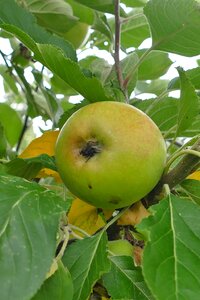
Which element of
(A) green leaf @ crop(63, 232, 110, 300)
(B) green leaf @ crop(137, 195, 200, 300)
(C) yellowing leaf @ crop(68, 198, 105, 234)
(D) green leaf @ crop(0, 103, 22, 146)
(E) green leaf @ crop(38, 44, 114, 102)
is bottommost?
(D) green leaf @ crop(0, 103, 22, 146)

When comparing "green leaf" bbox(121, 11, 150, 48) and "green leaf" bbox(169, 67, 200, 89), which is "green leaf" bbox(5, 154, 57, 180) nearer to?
"green leaf" bbox(169, 67, 200, 89)

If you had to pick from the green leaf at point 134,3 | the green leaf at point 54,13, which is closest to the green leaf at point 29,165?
the green leaf at point 54,13

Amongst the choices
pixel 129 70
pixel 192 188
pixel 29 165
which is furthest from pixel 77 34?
pixel 192 188

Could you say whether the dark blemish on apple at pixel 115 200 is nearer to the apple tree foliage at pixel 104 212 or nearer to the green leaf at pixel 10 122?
the apple tree foliage at pixel 104 212

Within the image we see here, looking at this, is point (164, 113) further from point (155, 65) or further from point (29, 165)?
point (155, 65)

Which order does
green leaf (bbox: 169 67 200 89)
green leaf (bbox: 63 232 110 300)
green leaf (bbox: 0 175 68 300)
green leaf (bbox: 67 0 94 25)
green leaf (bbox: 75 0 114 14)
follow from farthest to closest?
1. green leaf (bbox: 67 0 94 25)
2. green leaf (bbox: 75 0 114 14)
3. green leaf (bbox: 169 67 200 89)
4. green leaf (bbox: 63 232 110 300)
5. green leaf (bbox: 0 175 68 300)

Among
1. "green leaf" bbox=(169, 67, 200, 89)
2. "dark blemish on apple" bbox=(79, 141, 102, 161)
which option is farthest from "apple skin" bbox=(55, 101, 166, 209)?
"green leaf" bbox=(169, 67, 200, 89)
